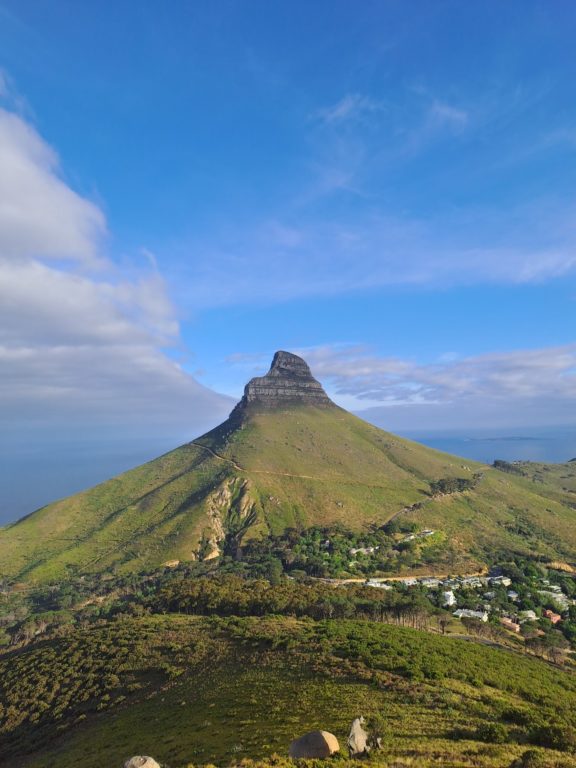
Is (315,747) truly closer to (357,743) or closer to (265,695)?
(357,743)

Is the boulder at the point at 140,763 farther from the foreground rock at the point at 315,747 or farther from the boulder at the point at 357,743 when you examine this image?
the boulder at the point at 357,743

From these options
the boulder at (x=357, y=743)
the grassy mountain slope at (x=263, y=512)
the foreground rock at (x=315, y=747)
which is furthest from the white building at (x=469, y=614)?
the foreground rock at (x=315, y=747)

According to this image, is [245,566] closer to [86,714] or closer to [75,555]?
[75,555]

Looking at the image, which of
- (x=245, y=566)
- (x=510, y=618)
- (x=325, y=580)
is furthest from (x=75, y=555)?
(x=510, y=618)

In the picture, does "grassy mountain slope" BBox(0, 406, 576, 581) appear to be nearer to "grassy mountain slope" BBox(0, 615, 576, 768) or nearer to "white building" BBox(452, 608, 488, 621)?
"white building" BBox(452, 608, 488, 621)

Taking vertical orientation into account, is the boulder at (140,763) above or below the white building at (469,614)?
above

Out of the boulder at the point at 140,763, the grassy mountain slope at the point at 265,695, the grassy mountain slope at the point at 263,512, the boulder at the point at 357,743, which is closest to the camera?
the boulder at the point at 140,763
